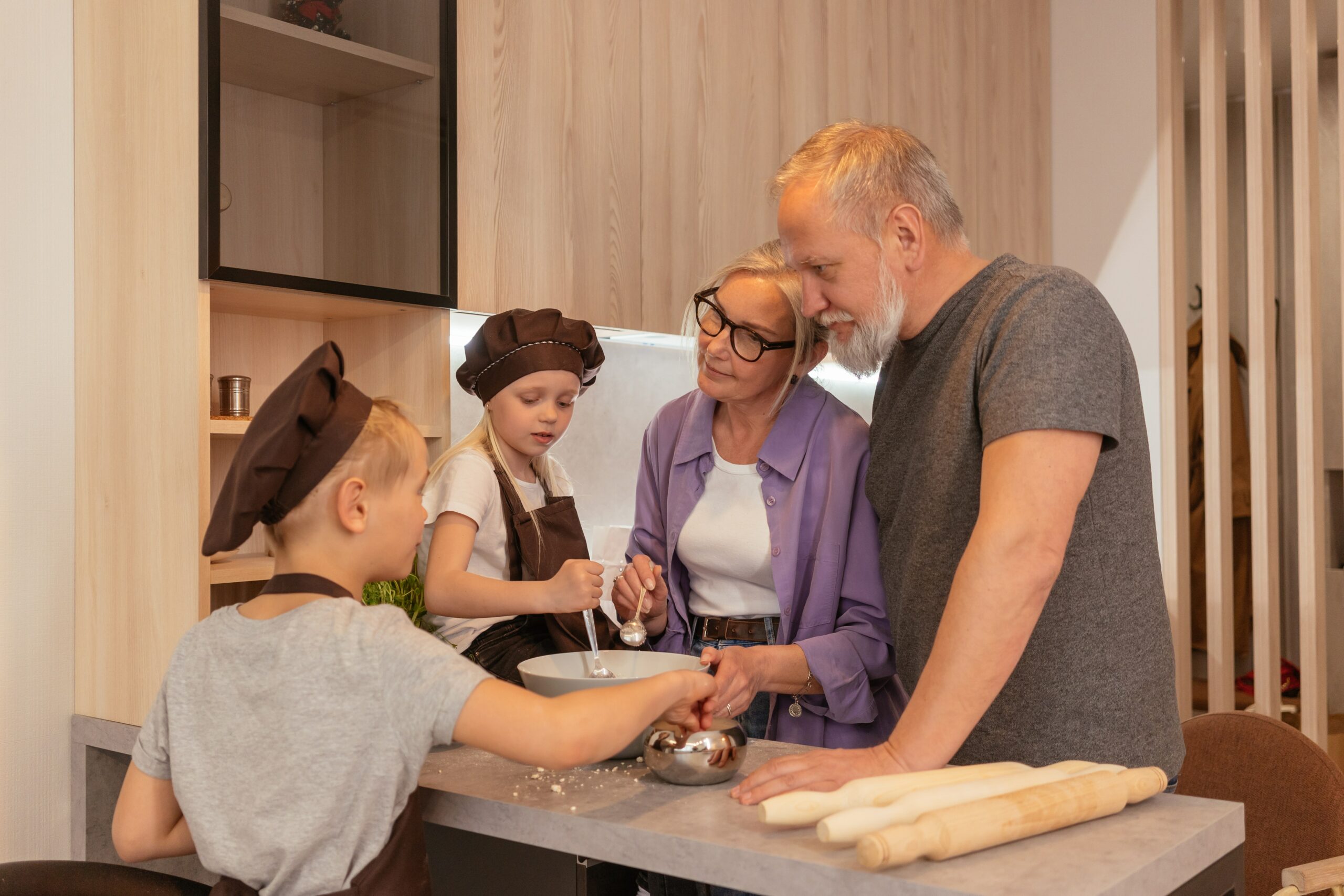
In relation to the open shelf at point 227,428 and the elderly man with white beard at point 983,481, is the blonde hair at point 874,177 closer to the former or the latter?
the elderly man with white beard at point 983,481

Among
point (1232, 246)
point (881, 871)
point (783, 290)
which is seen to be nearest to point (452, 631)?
point (783, 290)

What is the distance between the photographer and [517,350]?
6.23 ft

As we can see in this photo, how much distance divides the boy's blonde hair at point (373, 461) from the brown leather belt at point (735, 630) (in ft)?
2.29

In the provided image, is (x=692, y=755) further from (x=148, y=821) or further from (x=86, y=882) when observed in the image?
(x=86, y=882)

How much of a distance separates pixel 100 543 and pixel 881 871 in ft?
4.95

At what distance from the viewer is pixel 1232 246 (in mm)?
4980

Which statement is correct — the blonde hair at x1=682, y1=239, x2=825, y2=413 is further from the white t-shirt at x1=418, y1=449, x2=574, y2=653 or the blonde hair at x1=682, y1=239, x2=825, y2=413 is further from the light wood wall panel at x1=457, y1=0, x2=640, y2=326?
the light wood wall panel at x1=457, y1=0, x2=640, y2=326

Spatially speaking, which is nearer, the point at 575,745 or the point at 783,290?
the point at 575,745

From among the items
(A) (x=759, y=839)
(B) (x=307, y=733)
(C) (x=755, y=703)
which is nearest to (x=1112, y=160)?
(C) (x=755, y=703)


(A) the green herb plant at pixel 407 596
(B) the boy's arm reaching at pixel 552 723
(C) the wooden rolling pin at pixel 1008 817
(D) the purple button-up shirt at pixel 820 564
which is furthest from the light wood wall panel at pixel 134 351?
(C) the wooden rolling pin at pixel 1008 817

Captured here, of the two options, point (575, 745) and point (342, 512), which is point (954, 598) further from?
point (342, 512)

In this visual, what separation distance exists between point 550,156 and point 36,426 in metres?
1.06

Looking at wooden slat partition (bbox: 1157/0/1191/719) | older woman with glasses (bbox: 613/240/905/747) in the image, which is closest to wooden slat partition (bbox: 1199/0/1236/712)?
wooden slat partition (bbox: 1157/0/1191/719)

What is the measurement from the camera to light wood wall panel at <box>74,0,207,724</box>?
5.92 feet
